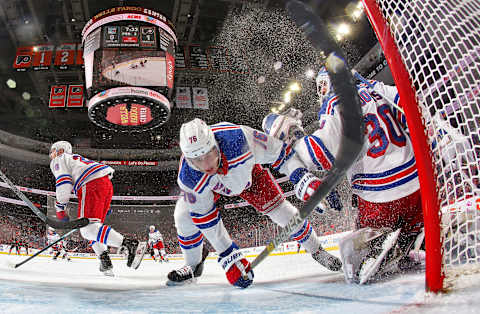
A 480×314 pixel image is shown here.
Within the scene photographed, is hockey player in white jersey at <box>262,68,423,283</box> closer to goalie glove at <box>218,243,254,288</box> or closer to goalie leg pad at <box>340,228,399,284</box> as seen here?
goalie leg pad at <box>340,228,399,284</box>

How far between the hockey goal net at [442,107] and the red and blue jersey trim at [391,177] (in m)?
0.40

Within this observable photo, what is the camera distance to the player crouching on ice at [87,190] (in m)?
2.66

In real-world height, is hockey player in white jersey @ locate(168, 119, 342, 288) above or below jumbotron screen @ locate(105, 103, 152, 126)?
below

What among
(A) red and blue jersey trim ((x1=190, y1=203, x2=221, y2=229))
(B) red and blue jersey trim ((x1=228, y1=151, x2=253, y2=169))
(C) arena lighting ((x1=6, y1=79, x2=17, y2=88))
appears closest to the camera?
(B) red and blue jersey trim ((x1=228, y1=151, x2=253, y2=169))

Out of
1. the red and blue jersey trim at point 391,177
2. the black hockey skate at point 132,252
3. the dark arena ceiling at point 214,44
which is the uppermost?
the dark arena ceiling at point 214,44

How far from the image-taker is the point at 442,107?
104cm

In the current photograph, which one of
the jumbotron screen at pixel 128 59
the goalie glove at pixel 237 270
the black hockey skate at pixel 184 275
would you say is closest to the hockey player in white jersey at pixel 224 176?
the goalie glove at pixel 237 270

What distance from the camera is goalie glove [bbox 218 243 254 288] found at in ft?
5.72

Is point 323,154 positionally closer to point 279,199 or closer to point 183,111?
point 279,199

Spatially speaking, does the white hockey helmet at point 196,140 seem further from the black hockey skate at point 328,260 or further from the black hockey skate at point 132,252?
the black hockey skate at point 132,252

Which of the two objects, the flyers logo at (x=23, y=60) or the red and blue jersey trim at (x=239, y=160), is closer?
the red and blue jersey trim at (x=239, y=160)

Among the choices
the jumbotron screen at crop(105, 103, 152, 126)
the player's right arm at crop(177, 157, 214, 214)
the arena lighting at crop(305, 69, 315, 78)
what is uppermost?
the arena lighting at crop(305, 69, 315, 78)

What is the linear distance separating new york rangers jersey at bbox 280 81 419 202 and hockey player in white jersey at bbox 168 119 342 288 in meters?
0.24

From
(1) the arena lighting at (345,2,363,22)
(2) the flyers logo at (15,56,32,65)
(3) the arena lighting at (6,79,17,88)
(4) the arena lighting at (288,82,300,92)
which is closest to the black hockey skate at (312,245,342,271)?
(1) the arena lighting at (345,2,363,22)
